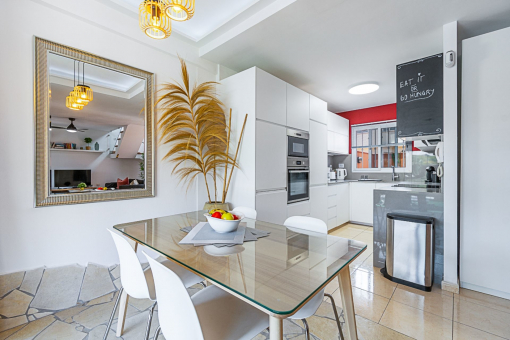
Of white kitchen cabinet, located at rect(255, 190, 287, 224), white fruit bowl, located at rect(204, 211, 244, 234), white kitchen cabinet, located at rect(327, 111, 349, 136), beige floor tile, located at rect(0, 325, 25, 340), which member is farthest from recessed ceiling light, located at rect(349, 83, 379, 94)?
beige floor tile, located at rect(0, 325, 25, 340)

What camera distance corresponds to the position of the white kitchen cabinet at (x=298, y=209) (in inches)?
118

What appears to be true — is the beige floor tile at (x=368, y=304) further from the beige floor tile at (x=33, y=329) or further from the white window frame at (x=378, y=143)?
the white window frame at (x=378, y=143)

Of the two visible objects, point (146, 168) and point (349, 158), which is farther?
point (349, 158)

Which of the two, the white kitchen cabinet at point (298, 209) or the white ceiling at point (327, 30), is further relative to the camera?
the white kitchen cabinet at point (298, 209)

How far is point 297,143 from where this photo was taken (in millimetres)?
3174

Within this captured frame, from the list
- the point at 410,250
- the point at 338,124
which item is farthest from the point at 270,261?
the point at 338,124

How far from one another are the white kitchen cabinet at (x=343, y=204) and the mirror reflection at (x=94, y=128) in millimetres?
3344

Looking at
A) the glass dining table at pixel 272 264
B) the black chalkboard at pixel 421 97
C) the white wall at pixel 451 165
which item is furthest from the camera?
the black chalkboard at pixel 421 97

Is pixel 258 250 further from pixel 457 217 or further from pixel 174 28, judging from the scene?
pixel 174 28

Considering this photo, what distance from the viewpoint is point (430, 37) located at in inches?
93.5

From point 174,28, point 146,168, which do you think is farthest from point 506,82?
point 146,168

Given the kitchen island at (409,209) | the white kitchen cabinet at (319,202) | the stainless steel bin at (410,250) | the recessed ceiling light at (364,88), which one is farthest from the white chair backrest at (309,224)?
the recessed ceiling light at (364,88)

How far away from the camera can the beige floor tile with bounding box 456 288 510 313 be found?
6.11 ft

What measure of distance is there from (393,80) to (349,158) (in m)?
2.14
